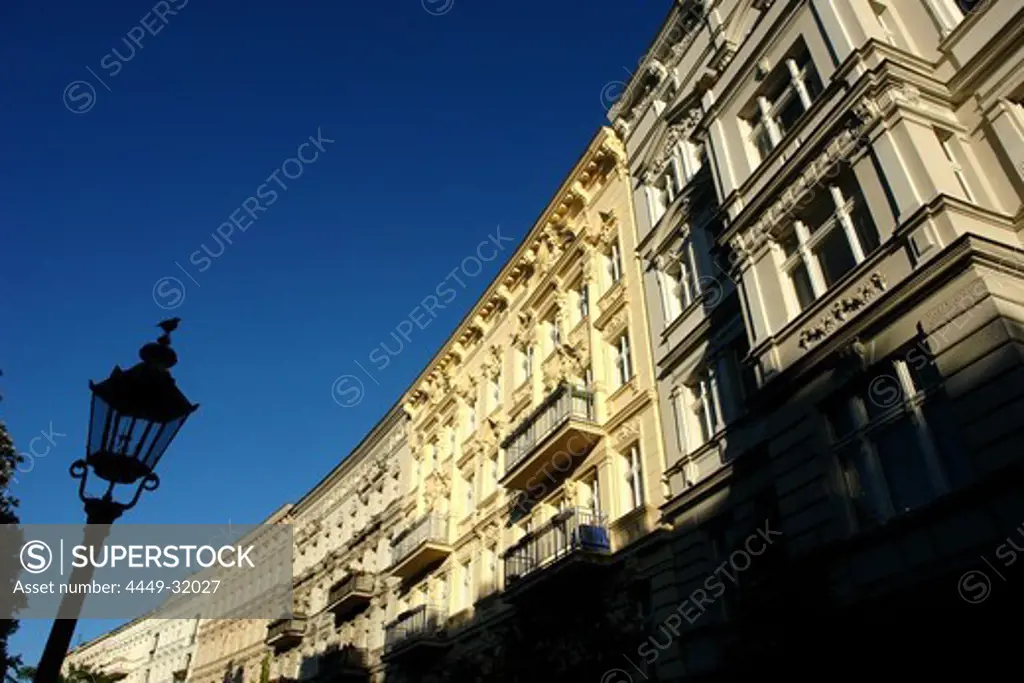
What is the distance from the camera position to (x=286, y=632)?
35.6 m

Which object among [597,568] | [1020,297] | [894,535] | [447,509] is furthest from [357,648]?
[1020,297]

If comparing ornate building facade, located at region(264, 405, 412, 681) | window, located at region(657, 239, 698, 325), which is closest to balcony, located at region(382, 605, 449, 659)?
ornate building facade, located at region(264, 405, 412, 681)

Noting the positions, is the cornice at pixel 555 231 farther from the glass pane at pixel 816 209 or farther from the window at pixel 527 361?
the glass pane at pixel 816 209

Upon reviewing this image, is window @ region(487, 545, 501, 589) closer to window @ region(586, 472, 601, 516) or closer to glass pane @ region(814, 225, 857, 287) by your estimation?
window @ region(586, 472, 601, 516)

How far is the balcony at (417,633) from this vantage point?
2231cm

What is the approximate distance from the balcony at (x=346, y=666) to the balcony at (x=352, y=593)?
173cm

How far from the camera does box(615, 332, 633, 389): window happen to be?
18594mm

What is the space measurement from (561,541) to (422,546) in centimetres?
939

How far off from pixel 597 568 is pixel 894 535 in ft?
26.0

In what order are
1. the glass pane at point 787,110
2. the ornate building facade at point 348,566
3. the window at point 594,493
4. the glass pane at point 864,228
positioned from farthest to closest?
the ornate building facade at point 348,566 → the window at point 594,493 → the glass pane at point 787,110 → the glass pane at point 864,228

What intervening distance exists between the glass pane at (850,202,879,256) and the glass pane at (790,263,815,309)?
995 mm

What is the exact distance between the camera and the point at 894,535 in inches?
341

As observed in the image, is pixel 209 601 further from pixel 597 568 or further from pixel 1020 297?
pixel 1020 297

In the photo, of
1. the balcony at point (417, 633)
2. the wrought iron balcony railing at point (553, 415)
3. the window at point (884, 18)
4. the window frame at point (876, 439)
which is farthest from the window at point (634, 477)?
the window at point (884, 18)
